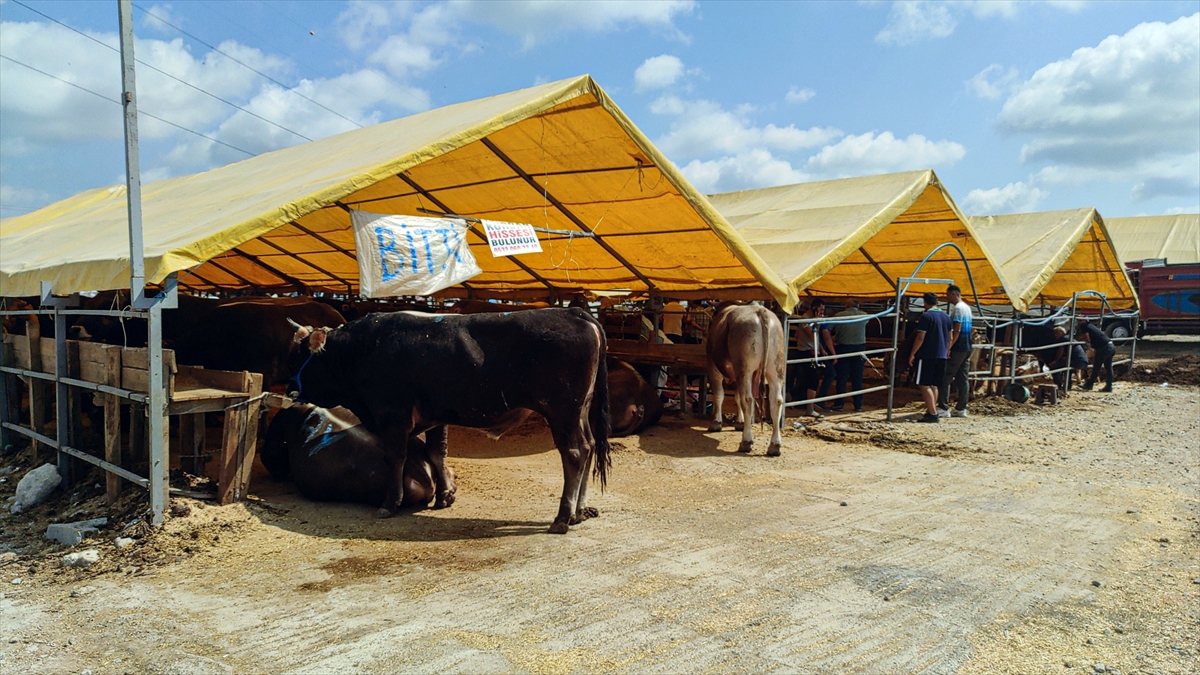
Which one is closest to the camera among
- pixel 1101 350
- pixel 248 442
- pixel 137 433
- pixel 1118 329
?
pixel 248 442

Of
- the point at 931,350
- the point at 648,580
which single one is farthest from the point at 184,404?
the point at 931,350

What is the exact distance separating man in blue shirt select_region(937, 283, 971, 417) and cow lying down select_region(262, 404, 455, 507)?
339 inches

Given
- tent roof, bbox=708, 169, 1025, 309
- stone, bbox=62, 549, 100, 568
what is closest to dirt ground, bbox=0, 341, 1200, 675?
stone, bbox=62, 549, 100, 568

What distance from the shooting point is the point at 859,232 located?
1057cm

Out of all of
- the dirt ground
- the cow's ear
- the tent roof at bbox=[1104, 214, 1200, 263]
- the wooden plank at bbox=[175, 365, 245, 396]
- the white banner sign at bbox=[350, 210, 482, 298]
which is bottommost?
the dirt ground

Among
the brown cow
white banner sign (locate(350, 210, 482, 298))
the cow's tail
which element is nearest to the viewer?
the cow's tail

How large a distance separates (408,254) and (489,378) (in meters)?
1.97

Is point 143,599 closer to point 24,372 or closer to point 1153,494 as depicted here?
point 24,372

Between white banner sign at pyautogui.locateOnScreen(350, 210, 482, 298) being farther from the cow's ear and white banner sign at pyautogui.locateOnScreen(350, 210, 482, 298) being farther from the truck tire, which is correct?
the truck tire

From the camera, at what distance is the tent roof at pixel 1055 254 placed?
1473cm

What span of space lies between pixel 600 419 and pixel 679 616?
2242 mm

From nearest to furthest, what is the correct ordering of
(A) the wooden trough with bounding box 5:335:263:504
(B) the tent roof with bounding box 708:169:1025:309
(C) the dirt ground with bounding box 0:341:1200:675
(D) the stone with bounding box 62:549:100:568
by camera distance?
(C) the dirt ground with bounding box 0:341:1200:675, (D) the stone with bounding box 62:549:100:568, (A) the wooden trough with bounding box 5:335:263:504, (B) the tent roof with bounding box 708:169:1025:309

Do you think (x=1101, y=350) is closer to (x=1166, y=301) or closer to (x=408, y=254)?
(x=1166, y=301)

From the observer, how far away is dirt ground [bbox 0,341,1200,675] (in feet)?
12.2
